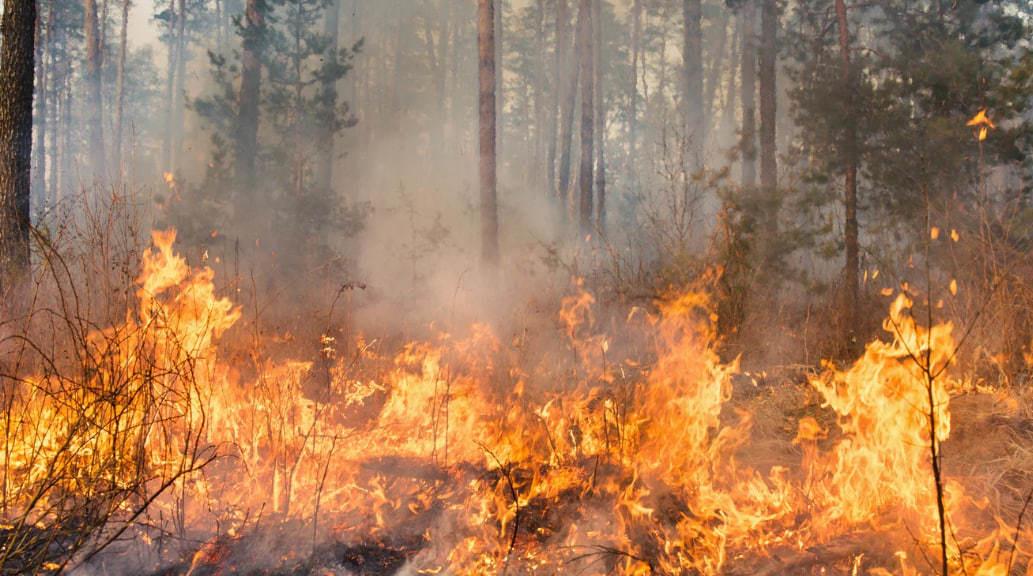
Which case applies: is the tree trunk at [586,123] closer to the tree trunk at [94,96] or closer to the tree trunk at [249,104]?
the tree trunk at [249,104]

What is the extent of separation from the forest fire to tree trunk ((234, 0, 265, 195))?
8.75 m

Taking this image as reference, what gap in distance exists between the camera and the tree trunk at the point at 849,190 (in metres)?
7.97

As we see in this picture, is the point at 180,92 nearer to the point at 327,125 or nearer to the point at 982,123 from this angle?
the point at 327,125

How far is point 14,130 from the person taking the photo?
684 centimetres

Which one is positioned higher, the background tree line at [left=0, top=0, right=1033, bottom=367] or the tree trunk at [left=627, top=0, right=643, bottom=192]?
the tree trunk at [left=627, top=0, right=643, bottom=192]

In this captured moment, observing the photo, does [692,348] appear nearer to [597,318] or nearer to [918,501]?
[918,501]

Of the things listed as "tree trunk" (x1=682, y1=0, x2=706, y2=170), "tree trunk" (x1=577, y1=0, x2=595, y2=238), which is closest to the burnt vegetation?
"tree trunk" (x1=577, y1=0, x2=595, y2=238)

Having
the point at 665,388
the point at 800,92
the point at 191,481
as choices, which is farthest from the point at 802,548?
the point at 800,92

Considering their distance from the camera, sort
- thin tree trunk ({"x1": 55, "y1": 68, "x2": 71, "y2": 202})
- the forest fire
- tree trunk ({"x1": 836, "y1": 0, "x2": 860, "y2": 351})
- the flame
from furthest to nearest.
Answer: thin tree trunk ({"x1": 55, "y1": 68, "x2": 71, "y2": 202}), tree trunk ({"x1": 836, "y1": 0, "x2": 860, "y2": 351}), the flame, the forest fire

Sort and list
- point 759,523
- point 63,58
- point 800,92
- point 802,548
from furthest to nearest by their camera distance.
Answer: point 63,58 → point 800,92 → point 759,523 → point 802,548

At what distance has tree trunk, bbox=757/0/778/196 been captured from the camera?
11.1 m

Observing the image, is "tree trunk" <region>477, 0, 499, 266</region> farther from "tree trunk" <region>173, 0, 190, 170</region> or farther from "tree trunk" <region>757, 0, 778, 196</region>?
"tree trunk" <region>173, 0, 190, 170</region>

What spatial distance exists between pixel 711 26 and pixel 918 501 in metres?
30.1

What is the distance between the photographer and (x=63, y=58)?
29516mm
